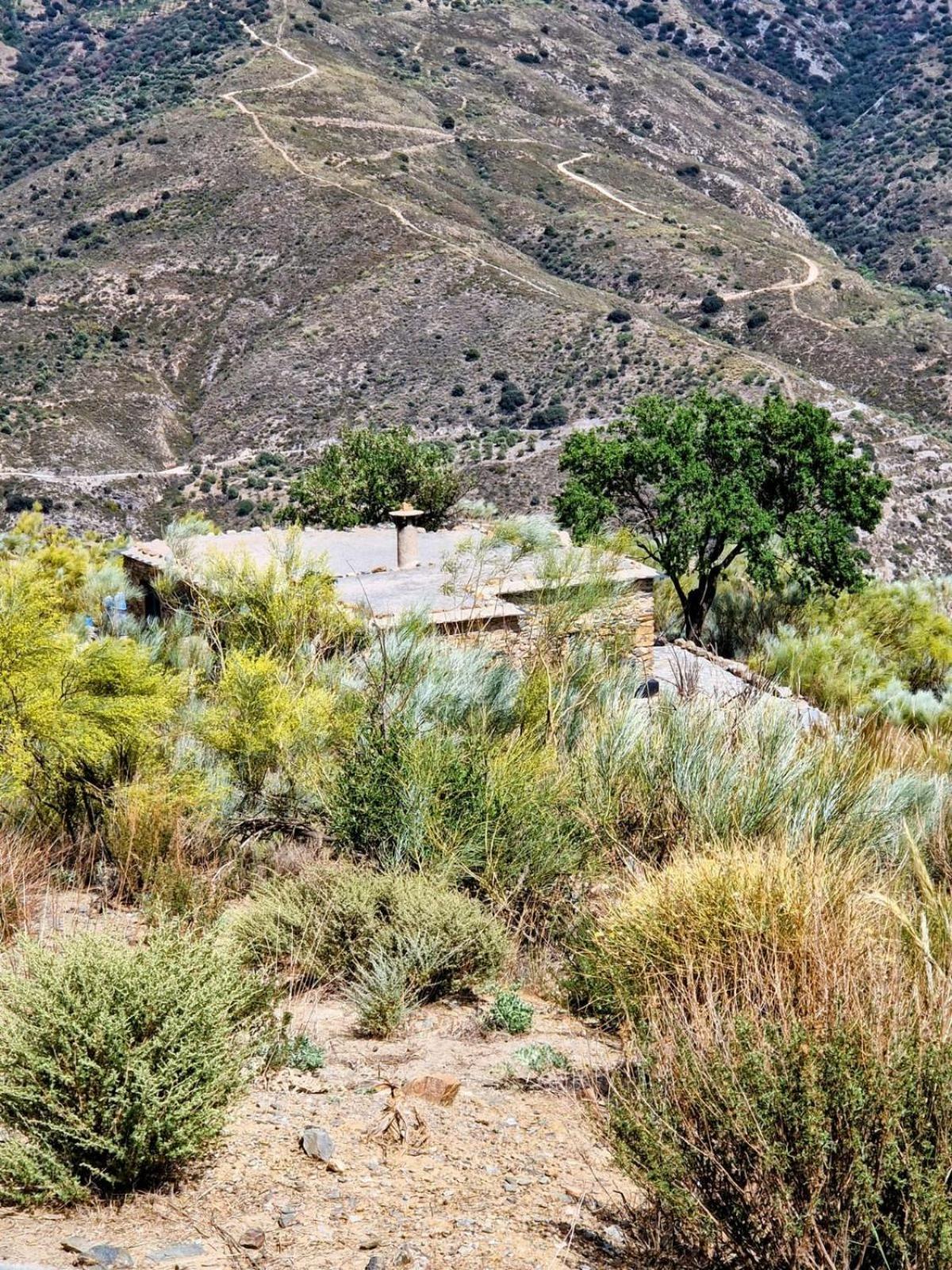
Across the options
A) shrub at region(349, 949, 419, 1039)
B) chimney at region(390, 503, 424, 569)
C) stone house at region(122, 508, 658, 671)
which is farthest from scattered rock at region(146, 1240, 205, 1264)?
chimney at region(390, 503, 424, 569)

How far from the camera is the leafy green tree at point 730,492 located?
1784 centimetres

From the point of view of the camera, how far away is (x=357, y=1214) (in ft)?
10.9

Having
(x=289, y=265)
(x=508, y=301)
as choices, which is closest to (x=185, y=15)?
(x=289, y=265)

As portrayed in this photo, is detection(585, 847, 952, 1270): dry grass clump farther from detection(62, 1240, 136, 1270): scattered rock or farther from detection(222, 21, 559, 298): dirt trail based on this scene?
detection(222, 21, 559, 298): dirt trail

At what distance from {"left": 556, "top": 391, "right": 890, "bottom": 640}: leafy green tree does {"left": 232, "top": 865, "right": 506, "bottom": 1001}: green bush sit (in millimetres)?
12717

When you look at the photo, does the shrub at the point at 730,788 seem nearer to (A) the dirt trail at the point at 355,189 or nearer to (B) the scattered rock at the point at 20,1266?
(B) the scattered rock at the point at 20,1266

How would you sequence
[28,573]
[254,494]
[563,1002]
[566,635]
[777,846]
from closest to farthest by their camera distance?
[563,1002] < [777,846] < [28,573] < [566,635] < [254,494]

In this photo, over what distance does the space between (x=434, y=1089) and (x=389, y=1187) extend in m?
0.68

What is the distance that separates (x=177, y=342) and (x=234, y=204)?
12.0 m

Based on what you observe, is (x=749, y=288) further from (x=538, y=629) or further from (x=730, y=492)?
(x=538, y=629)

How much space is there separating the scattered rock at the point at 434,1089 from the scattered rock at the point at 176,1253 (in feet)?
3.76

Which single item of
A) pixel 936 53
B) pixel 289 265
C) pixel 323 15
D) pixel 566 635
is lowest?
pixel 289 265

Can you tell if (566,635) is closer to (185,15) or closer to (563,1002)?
(563,1002)

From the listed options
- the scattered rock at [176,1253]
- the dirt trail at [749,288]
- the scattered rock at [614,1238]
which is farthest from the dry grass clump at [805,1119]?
the dirt trail at [749,288]
